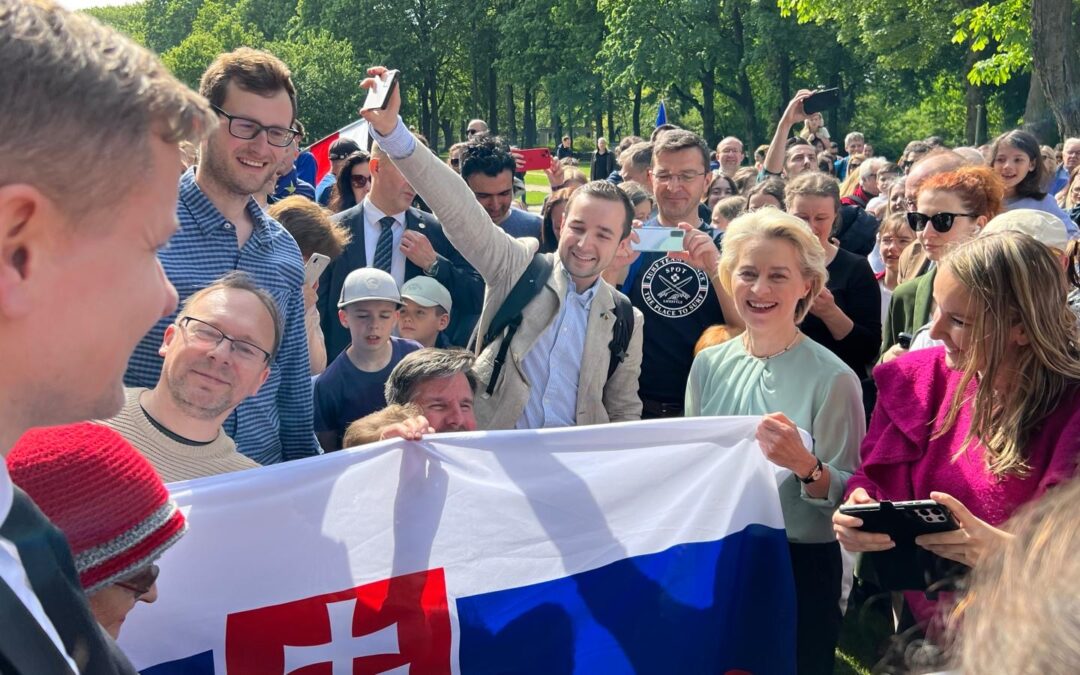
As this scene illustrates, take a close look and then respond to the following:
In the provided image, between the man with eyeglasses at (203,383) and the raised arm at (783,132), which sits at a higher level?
the raised arm at (783,132)

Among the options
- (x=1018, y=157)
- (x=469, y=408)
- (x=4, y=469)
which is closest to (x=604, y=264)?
(x=469, y=408)

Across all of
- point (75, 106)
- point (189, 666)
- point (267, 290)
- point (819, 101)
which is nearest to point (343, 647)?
point (189, 666)

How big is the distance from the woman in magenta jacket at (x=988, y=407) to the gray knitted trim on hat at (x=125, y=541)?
1.86 metres

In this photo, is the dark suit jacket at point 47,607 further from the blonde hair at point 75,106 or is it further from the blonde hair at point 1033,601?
the blonde hair at point 1033,601

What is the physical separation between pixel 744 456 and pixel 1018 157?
15.5 ft

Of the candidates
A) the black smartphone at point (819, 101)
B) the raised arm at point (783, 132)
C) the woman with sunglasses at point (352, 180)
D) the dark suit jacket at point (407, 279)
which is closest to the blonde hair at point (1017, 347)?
the dark suit jacket at point (407, 279)

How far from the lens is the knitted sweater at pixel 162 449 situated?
2715mm

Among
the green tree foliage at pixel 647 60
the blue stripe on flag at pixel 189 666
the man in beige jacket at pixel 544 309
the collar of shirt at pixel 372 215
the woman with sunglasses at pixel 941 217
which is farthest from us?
the green tree foliage at pixel 647 60

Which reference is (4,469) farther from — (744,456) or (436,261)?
(436,261)

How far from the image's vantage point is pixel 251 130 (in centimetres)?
332

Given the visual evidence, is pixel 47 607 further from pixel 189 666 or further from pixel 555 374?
pixel 555 374

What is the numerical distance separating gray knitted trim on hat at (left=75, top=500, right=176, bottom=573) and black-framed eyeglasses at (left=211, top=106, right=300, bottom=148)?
1.99 m

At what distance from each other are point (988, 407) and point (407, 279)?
317 centimetres

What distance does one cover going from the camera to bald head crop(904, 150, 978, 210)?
16.3 ft
